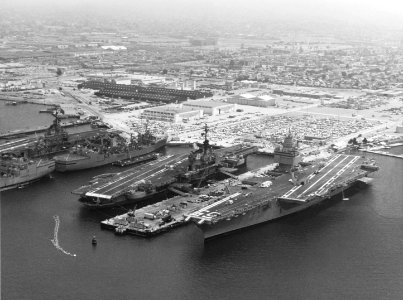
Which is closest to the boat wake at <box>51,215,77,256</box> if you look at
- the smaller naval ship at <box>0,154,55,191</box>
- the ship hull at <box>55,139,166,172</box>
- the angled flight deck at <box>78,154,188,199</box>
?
the angled flight deck at <box>78,154,188,199</box>

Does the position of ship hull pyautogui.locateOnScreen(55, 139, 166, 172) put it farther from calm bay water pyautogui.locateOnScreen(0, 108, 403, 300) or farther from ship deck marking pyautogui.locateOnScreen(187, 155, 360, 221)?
ship deck marking pyautogui.locateOnScreen(187, 155, 360, 221)

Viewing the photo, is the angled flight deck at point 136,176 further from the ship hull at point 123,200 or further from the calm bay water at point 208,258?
the calm bay water at point 208,258

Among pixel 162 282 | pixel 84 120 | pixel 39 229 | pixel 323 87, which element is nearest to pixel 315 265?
pixel 162 282

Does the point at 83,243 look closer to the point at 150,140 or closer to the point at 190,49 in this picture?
the point at 150,140

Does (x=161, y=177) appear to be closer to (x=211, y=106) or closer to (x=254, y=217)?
(x=254, y=217)

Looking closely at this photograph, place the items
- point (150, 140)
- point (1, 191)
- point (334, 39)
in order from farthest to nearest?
1. point (334, 39)
2. point (150, 140)
3. point (1, 191)

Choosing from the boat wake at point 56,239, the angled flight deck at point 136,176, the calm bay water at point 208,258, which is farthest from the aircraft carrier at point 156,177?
the boat wake at point 56,239
